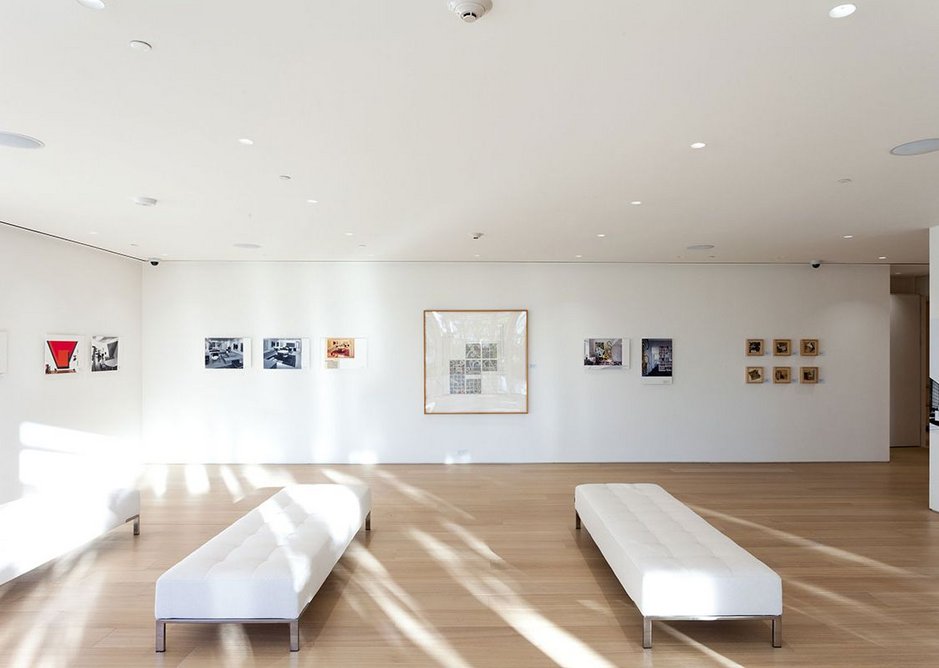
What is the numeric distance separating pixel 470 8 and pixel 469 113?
1.07 m

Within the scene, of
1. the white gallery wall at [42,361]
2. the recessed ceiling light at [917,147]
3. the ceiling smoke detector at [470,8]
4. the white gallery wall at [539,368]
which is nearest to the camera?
the ceiling smoke detector at [470,8]

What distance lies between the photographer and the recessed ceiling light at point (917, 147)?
3770mm

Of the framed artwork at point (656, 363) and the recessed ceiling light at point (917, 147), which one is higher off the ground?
the recessed ceiling light at point (917, 147)

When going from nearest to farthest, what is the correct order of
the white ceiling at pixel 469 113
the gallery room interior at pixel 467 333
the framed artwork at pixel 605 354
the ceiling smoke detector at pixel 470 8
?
1. the ceiling smoke detector at pixel 470 8
2. the white ceiling at pixel 469 113
3. the gallery room interior at pixel 467 333
4. the framed artwork at pixel 605 354

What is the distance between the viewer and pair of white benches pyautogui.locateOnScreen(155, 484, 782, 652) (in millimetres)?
3338

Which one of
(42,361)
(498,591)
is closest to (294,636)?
(498,591)

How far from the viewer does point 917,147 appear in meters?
3.86

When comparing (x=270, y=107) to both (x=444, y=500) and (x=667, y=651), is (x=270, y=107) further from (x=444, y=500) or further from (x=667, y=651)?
(x=444, y=500)

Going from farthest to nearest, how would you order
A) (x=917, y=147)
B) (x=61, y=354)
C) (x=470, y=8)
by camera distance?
(x=61, y=354) → (x=917, y=147) → (x=470, y=8)

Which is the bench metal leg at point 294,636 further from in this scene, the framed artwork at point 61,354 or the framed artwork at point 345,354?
the framed artwork at point 345,354

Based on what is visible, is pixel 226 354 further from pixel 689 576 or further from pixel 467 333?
pixel 689 576

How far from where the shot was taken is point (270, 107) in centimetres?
322

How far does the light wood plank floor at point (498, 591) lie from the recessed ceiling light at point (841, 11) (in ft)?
10.4

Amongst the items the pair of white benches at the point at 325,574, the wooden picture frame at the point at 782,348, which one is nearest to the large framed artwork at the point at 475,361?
the wooden picture frame at the point at 782,348
